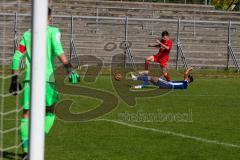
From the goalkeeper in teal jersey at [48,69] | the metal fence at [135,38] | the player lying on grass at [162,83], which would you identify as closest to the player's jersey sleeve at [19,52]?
the goalkeeper in teal jersey at [48,69]

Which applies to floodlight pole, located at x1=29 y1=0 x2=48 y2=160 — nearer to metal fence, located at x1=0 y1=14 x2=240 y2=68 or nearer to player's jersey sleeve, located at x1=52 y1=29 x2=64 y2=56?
player's jersey sleeve, located at x1=52 y1=29 x2=64 y2=56

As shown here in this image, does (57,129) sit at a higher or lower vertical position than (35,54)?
lower

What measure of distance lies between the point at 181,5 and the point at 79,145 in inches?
1233

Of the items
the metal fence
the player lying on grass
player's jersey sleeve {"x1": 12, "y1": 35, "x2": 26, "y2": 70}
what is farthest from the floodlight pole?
the metal fence

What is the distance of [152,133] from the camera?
13.2 metres

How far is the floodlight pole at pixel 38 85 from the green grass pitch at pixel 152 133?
12.9 feet

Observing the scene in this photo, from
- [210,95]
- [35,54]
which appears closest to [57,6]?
[210,95]

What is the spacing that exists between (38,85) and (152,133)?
700 cm

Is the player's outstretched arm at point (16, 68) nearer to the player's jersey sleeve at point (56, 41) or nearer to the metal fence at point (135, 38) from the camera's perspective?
the player's jersey sleeve at point (56, 41)

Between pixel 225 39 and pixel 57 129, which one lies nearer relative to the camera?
pixel 57 129

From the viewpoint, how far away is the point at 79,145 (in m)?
11.5

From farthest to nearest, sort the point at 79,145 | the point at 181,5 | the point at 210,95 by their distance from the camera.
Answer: the point at 181,5
the point at 210,95
the point at 79,145

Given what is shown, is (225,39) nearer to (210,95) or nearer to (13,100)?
(210,95)

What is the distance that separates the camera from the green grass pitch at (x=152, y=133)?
10.9 m
